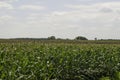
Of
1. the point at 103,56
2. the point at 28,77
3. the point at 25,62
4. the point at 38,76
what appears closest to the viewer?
the point at 28,77

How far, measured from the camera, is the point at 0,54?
42.0 feet

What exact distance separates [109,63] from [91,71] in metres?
1.54

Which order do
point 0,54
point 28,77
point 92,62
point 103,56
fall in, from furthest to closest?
1. point 103,56
2. point 92,62
3. point 0,54
4. point 28,77

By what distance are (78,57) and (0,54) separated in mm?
3831

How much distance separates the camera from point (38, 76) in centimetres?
944

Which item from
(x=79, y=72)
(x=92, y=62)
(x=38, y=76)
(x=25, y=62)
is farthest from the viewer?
(x=92, y=62)

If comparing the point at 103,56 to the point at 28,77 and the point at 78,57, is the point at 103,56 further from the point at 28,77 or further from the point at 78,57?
the point at 28,77

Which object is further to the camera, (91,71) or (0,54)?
(91,71)

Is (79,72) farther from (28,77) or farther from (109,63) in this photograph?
(28,77)

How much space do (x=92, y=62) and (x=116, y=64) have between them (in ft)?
3.93

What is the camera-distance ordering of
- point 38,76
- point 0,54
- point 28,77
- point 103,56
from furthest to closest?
point 103,56, point 0,54, point 38,76, point 28,77

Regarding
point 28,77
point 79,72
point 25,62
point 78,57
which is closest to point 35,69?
Result: point 25,62

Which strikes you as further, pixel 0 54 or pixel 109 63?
pixel 109 63

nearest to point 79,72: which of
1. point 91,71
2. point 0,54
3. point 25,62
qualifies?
point 91,71
